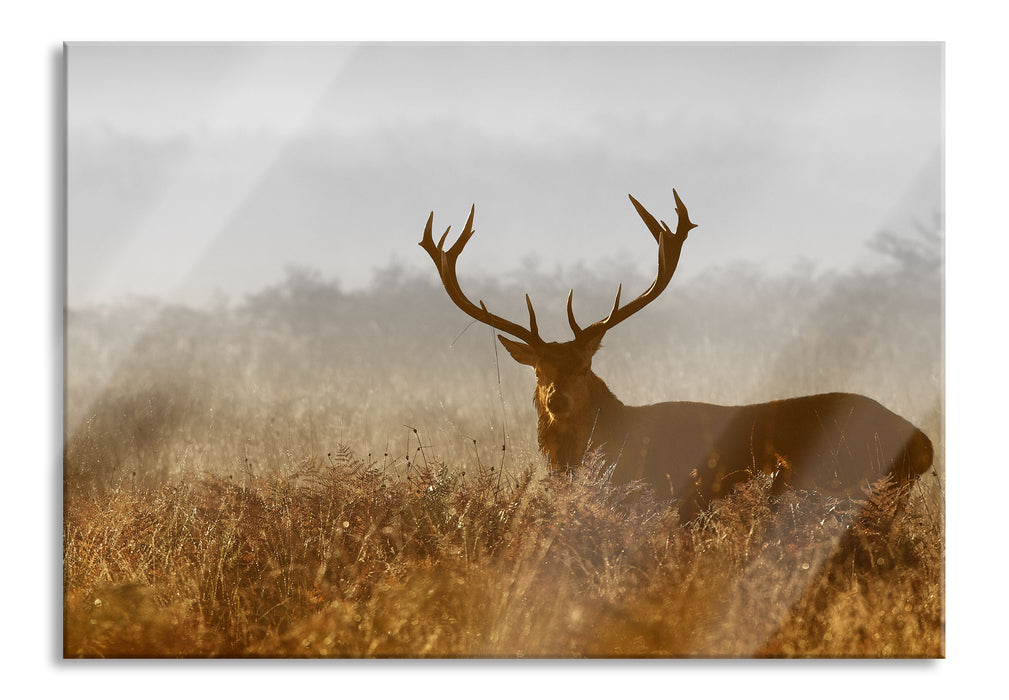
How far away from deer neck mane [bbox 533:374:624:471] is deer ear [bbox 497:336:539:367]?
0.15m

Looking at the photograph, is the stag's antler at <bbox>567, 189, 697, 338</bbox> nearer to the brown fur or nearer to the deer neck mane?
the brown fur

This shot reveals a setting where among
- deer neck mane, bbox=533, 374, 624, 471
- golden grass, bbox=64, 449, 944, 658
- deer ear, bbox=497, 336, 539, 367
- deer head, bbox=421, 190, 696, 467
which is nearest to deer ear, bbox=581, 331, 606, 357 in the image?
deer head, bbox=421, 190, 696, 467

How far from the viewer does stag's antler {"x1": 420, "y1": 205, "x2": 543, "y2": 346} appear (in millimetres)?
3895

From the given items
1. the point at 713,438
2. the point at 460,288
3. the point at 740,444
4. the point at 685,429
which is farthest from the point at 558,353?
the point at 740,444

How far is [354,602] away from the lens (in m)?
3.74

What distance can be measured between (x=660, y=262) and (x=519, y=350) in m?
0.70

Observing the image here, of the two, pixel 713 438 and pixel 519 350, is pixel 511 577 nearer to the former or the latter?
pixel 519 350

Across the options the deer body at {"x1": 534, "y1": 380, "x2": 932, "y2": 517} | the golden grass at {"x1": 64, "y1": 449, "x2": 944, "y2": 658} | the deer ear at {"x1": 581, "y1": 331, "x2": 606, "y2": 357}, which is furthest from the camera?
the deer ear at {"x1": 581, "y1": 331, "x2": 606, "y2": 357}

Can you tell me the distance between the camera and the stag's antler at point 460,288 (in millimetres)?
3895

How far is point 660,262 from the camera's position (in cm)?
388

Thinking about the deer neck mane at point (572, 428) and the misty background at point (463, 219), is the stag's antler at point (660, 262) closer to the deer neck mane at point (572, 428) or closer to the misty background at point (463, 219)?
the misty background at point (463, 219)

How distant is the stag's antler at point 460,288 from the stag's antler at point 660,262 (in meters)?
0.18

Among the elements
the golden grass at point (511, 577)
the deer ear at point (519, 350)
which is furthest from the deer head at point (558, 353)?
the golden grass at point (511, 577)
